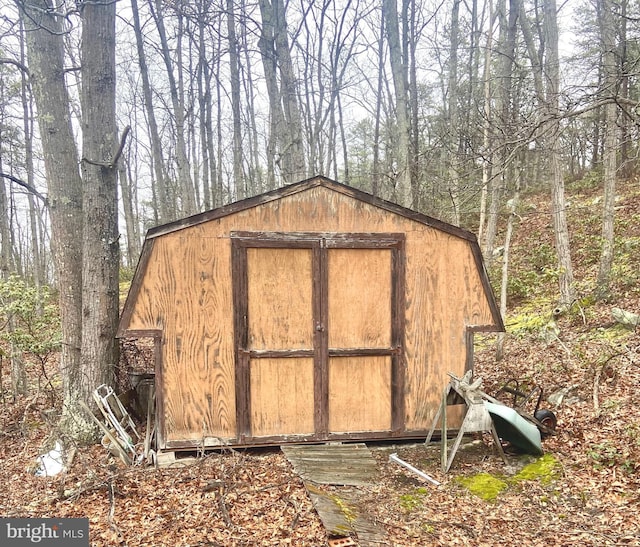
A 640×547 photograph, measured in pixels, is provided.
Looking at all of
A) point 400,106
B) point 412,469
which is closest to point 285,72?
point 400,106

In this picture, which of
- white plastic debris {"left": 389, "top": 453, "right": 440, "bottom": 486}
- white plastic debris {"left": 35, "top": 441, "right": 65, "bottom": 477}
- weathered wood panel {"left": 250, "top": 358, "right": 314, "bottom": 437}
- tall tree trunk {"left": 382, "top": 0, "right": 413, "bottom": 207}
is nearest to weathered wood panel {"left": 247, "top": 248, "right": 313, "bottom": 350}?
weathered wood panel {"left": 250, "top": 358, "right": 314, "bottom": 437}

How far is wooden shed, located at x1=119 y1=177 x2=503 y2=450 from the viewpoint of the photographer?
517cm

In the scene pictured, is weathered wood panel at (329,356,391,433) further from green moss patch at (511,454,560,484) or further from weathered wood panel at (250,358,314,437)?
green moss patch at (511,454,560,484)

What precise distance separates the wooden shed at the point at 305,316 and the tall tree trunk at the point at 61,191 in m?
Answer: 1.81

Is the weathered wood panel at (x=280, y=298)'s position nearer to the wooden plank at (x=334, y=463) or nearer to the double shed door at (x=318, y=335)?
the double shed door at (x=318, y=335)

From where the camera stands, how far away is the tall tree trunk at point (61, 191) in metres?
6.23

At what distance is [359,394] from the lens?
5559 millimetres

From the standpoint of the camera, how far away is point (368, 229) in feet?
17.9

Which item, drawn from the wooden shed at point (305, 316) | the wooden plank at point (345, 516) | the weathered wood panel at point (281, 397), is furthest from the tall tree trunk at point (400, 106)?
the wooden plank at point (345, 516)

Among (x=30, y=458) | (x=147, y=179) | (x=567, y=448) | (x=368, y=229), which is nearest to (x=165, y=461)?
(x=30, y=458)

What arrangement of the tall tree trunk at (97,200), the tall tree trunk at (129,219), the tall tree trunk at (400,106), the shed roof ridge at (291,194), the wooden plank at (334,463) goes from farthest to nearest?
the tall tree trunk at (129,219) < the tall tree trunk at (400,106) < the tall tree trunk at (97,200) < the shed roof ridge at (291,194) < the wooden plank at (334,463)

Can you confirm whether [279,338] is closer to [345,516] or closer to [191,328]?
[191,328]

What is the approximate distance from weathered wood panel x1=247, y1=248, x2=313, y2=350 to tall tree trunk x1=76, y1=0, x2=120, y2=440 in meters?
2.05

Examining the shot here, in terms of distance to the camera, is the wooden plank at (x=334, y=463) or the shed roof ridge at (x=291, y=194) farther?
the shed roof ridge at (x=291, y=194)
